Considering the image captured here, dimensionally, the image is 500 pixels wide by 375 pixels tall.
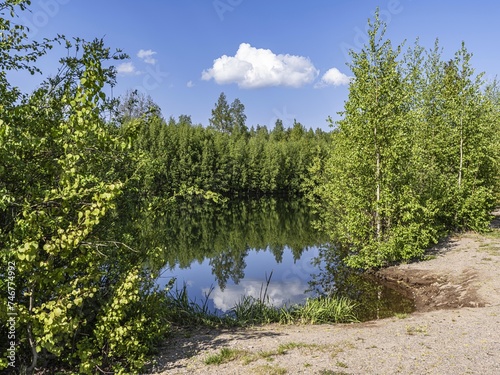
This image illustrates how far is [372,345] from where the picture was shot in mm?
9117

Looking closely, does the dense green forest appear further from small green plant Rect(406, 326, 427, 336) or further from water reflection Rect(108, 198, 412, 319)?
small green plant Rect(406, 326, 427, 336)

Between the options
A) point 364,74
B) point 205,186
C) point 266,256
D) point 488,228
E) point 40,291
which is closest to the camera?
point 40,291

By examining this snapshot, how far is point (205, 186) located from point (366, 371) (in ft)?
204

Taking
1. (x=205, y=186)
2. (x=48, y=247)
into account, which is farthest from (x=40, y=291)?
(x=205, y=186)

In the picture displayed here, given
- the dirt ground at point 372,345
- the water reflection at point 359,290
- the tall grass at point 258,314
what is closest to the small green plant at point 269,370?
the dirt ground at point 372,345

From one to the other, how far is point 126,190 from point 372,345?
716 cm

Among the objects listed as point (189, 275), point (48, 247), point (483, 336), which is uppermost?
point (48, 247)

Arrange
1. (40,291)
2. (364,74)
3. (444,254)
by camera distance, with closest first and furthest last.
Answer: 1. (40,291)
2. (364,74)
3. (444,254)

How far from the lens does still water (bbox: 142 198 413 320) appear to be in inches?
595

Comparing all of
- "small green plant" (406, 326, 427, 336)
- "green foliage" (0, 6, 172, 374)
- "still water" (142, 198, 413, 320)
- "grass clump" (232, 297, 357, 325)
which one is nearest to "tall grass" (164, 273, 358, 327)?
"grass clump" (232, 297, 357, 325)

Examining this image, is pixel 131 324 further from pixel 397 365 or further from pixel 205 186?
pixel 205 186

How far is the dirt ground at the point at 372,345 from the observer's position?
7.86 metres

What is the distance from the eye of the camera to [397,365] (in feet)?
25.9

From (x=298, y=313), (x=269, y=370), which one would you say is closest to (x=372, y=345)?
(x=269, y=370)
